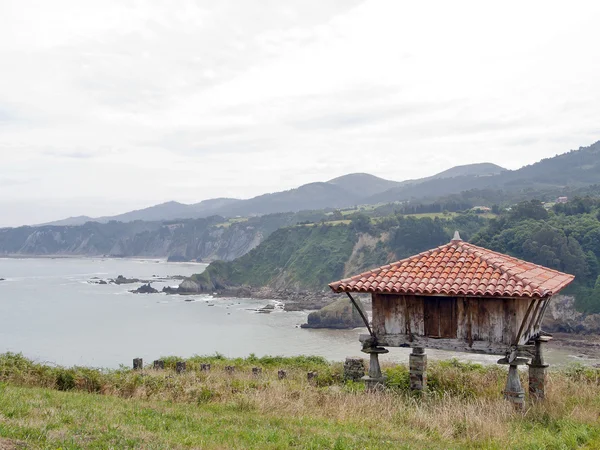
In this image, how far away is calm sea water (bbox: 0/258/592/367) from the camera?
51062 mm

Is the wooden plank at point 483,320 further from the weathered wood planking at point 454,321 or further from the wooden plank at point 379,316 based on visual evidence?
the wooden plank at point 379,316

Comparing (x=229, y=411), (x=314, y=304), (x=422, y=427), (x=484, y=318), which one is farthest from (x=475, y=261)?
(x=314, y=304)

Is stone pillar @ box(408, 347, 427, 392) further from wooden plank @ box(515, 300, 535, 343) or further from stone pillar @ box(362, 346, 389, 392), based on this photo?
wooden plank @ box(515, 300, 535, 343)

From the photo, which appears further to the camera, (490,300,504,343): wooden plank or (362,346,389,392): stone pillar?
(362,346,389,392): stone pillar

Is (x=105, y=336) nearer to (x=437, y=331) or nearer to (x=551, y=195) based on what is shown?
(x=437, y=331)

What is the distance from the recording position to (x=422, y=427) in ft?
29.3

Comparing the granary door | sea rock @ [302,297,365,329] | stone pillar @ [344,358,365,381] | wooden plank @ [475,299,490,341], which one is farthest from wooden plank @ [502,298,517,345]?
sea rock @ [302,297,365,329]

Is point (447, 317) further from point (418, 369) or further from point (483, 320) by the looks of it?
point (418, 369)

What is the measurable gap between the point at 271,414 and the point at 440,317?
13.8 ft

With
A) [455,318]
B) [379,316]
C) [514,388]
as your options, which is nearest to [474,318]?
[455,318]

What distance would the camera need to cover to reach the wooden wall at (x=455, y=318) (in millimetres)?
11047

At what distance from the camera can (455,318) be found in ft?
37.7

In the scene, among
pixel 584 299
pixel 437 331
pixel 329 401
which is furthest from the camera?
pixel 584 299

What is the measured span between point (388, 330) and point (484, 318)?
6.66 feet
